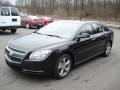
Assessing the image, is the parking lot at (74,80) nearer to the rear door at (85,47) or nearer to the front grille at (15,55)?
the rear door at (85,47)

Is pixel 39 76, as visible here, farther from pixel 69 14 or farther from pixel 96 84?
pixel 69 14

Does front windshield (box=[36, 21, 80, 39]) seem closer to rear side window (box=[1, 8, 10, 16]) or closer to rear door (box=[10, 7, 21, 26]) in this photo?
rear side window (box=[1, 8, 10, 16])

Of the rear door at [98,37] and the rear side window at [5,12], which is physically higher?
the rear side window at [5,12]

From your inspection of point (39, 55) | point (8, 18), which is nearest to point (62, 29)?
point (39, 55)

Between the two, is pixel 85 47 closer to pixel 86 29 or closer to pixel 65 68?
pixel 86 29

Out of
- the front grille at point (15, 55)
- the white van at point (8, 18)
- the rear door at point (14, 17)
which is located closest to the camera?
the front grille at point (15, 55)

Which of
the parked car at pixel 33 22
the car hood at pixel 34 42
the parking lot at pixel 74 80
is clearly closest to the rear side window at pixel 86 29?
the car hood at pixel 34 42

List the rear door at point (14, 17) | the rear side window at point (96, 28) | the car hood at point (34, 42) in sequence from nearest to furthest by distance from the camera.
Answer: the car hood at point (34, 42) → the rear side window at point (96, 28) → the rear door at point (14, 17)

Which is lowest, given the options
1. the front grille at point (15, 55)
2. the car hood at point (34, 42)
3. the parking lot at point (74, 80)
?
the parking lot at point (74, 80)

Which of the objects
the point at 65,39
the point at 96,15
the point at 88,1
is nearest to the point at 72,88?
the point at 65,39

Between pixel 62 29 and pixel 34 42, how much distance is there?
4.25 ft

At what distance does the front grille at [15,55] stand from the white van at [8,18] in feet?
30.2

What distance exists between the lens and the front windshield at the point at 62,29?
20.9 feet

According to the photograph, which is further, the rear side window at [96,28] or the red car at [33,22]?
the red car at [33,22]
